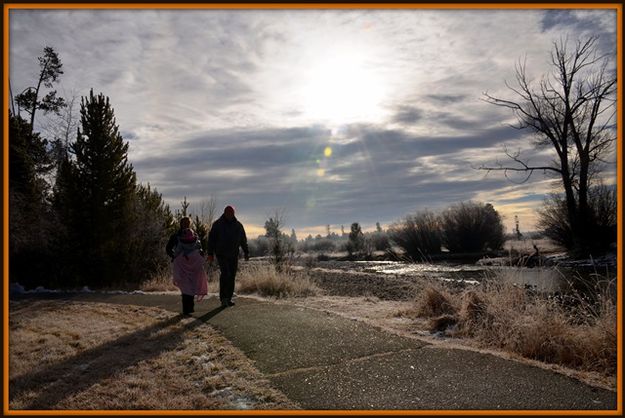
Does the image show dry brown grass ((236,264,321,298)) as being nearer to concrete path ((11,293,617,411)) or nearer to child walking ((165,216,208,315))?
child walking ((165,216,208,315))

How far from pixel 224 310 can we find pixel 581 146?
2829 cm

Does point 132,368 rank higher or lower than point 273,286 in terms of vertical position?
lower

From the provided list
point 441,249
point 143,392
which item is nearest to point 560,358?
point 143,392

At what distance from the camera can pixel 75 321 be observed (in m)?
9.80

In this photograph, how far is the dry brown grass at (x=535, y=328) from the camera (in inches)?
231

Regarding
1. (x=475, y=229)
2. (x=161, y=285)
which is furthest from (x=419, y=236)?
(x=161, y=285)

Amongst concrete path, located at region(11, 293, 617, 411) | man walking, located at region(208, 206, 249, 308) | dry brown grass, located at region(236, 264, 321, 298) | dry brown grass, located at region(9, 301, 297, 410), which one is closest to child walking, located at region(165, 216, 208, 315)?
man walking, located at region(208, 206, 249, 308)

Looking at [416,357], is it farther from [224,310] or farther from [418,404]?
[224,310]

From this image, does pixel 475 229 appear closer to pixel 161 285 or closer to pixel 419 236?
pixel 419 236

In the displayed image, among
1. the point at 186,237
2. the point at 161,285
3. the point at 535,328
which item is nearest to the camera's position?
the point at 535,328

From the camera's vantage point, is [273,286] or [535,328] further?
[273,286]

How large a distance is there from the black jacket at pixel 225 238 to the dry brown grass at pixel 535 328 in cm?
451

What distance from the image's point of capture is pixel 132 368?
19.7 feet

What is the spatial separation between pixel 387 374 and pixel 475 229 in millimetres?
41328
